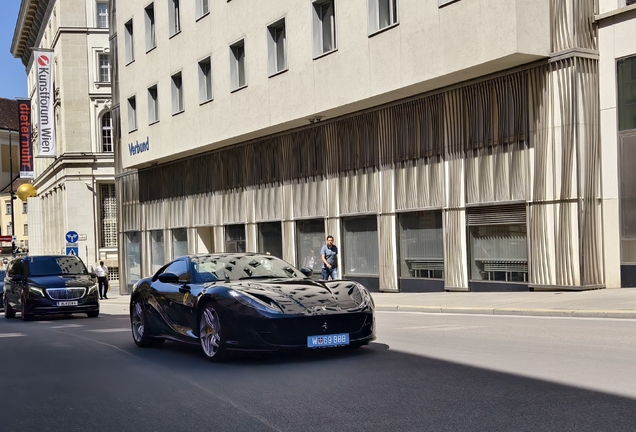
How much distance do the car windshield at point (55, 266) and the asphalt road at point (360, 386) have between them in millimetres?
10123

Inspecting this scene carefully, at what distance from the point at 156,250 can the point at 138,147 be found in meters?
5.13

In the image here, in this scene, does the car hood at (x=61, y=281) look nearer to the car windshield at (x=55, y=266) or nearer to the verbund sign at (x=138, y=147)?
the car windshield at (x=55, y=266)

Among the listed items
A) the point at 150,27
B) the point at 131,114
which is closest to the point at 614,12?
the point at 150,27

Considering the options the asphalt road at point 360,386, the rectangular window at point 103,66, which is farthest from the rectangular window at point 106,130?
the asphalt road at point 360,386

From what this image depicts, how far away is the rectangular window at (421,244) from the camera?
75.9ft

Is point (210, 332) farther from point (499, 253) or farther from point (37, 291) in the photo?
point (37, 291)

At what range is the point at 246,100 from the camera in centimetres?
3020

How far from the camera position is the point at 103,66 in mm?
62219

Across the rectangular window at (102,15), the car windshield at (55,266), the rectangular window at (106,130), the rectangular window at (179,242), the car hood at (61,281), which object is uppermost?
the rectangular window at (102,15)

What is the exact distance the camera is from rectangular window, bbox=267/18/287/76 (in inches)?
1128

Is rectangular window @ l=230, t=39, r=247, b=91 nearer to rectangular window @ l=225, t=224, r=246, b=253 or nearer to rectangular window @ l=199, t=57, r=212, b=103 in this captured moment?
rectangular window @ l=199, t=57, r=212, b=103

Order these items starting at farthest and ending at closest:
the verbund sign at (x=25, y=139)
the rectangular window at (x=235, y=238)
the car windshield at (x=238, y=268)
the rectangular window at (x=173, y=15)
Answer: the verbund sign at (x=25, y=139)
the rectangular window at (x=173, y=15)
the rectangular window at (x=235, y=238)
the car windshield at (x=238, y=268)

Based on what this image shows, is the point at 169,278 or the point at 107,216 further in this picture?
the point at 107,216

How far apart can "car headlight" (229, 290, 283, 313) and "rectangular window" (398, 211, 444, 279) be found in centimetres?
1343
